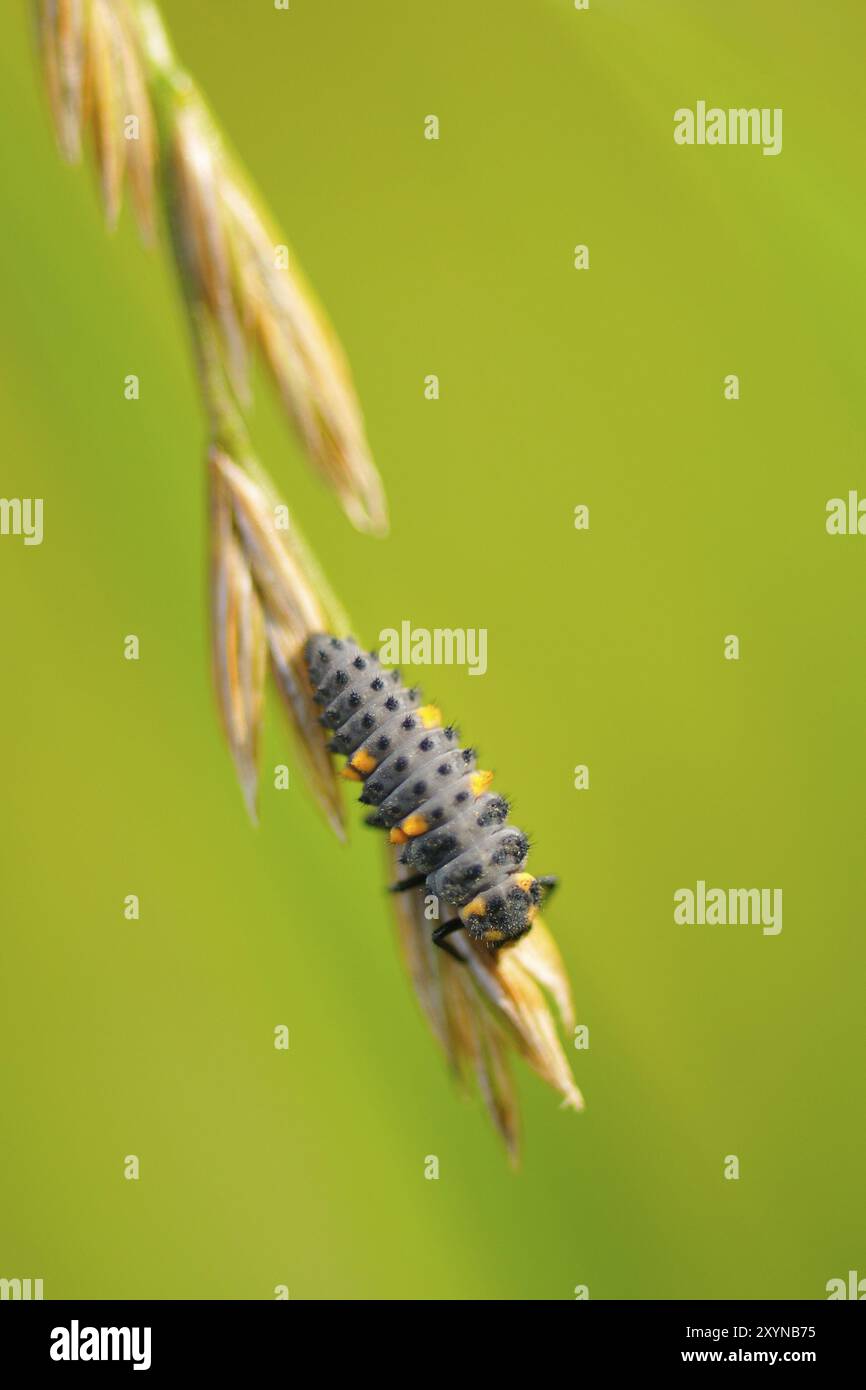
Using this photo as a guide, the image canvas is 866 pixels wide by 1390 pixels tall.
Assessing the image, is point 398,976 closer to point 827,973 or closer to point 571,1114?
point 571,1114

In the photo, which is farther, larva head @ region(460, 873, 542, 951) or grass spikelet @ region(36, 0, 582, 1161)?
larva head @ region(460, 873, 542, 951)

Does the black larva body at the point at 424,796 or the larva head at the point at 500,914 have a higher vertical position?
the black larva body at the point at 424,796

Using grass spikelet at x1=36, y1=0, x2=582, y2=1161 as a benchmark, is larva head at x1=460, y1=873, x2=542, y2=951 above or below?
below

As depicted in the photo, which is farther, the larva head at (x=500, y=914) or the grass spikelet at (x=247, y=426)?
the larva head at (x=500, y=914)

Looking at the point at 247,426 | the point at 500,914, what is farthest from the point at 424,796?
the point at 247,426

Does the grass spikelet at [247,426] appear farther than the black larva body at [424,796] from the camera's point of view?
No

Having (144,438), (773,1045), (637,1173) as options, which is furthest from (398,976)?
(144,438)
